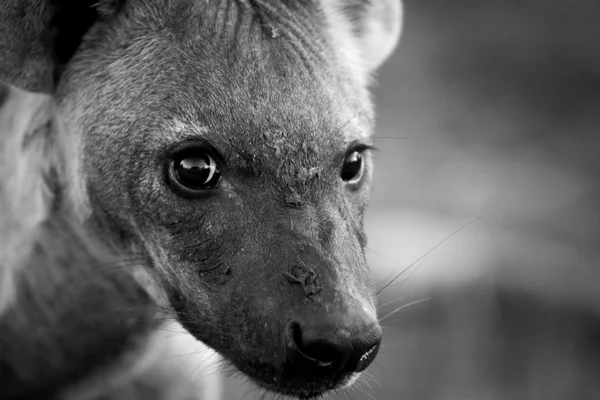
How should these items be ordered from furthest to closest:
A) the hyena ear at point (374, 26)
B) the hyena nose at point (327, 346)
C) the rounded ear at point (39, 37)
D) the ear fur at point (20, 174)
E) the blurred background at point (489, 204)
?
the blurred background at point (489, 204) < the hyena ear at point (374, 26) < the ear fur at point (20, 174) < the rounded ear at point (39, 37) < the hyena nose at point (327, 346)

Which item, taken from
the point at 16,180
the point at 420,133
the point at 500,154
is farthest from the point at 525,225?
the point at 16,180

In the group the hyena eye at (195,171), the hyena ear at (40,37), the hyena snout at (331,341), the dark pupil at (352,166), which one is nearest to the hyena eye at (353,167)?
the dark pupil at (352,166)

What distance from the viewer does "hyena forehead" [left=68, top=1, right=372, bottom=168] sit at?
6.90 feet

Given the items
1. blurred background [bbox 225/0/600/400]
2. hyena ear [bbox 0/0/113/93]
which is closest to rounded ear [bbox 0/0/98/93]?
hyena ear [bbox 0/0/113/93]

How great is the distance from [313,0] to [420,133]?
4249 millimetres

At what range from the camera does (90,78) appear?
2336mm

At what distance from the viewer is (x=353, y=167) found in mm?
2271

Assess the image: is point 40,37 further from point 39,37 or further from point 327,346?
point 327,346

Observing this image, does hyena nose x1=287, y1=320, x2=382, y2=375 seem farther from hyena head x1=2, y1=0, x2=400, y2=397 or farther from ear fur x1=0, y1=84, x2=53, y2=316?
ear fur x1=0, y1=84, x2=53, y2=316

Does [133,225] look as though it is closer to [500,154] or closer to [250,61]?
[250,61]

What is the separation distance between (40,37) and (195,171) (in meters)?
0.55

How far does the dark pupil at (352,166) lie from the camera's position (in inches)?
88.4

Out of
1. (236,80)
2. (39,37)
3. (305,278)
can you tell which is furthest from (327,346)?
(39,37)

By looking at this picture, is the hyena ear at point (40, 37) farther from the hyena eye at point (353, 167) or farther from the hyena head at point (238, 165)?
the hyena eye at point (353, 167)
